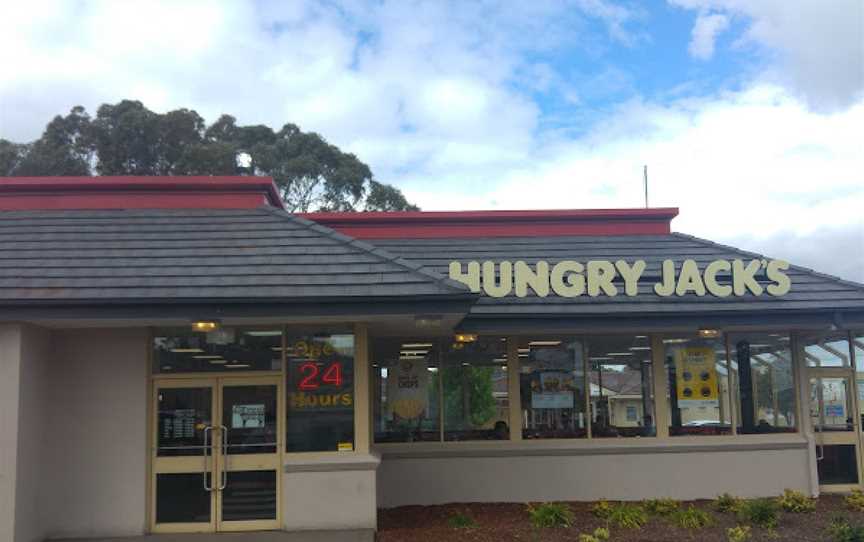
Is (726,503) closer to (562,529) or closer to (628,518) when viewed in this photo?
A: (628,518)

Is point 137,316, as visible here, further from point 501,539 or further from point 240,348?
point 501,539

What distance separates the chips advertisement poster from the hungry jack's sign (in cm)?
205

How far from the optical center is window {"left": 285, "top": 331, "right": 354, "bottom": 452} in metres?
11.2

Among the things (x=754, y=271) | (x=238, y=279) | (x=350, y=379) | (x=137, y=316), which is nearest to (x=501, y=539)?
(x=350, y=379)

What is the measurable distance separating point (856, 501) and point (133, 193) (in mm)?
11957

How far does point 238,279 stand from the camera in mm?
10508

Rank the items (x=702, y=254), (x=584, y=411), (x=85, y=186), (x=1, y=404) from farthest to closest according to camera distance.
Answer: (x=702, y=254) < (x=584, y=411) < (x=85, y=186) < (x=1, y=404)

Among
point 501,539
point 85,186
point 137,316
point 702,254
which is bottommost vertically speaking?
point 501,539

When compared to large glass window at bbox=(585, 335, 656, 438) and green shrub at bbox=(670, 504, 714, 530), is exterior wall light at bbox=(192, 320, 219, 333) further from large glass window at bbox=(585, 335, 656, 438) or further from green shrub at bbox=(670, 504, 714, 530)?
green shrub at bbox=(670, 504, 714, 530)

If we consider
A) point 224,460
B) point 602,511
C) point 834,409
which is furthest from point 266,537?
point 834,409

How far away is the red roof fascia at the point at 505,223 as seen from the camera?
15.5m

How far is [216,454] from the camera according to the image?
11.1 m

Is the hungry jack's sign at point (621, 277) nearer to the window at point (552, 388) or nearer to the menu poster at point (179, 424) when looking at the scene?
the window at point (552, 388)

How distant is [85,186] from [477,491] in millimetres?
7862
